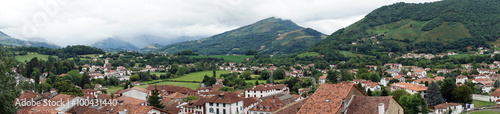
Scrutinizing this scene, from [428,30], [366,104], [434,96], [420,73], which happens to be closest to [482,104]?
[434,96]

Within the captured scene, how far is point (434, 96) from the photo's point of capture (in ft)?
175

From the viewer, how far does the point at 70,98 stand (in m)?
36.8

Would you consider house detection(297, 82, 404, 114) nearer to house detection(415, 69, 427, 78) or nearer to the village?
the village

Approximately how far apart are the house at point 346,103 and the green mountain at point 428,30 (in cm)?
12666

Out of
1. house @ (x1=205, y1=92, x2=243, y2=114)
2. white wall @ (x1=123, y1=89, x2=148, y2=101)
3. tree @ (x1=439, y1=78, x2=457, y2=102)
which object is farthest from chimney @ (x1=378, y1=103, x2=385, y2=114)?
tree @ (x1=439, y1=78, x2=457, y2=102)

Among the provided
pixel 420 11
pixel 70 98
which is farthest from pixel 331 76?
pixel 420 11

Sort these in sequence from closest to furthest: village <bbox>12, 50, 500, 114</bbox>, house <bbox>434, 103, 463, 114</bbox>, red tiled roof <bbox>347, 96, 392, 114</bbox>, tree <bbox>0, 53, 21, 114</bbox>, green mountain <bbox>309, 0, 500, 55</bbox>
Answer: red tiled roof <bbox>347, 96, 392, 114</bbox> < village <bbox>12, 50, 500, 114</bbox> < tree <bbox>0, 53, 21, 114</bbox> < house <bbox>434, 103, 463, 114</bbox> < green mountain <bbox>309, 0, 500, 55</bbox>

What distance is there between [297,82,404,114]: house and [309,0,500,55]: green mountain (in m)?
127

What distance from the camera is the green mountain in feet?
438

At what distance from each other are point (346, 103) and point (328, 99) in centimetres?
93

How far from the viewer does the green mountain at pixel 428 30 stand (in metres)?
134

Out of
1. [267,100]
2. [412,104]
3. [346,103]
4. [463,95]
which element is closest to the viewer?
[346,103]

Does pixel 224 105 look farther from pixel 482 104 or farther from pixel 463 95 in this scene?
pixel 482 104

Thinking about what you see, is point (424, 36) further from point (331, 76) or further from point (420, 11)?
point (331, 76)
